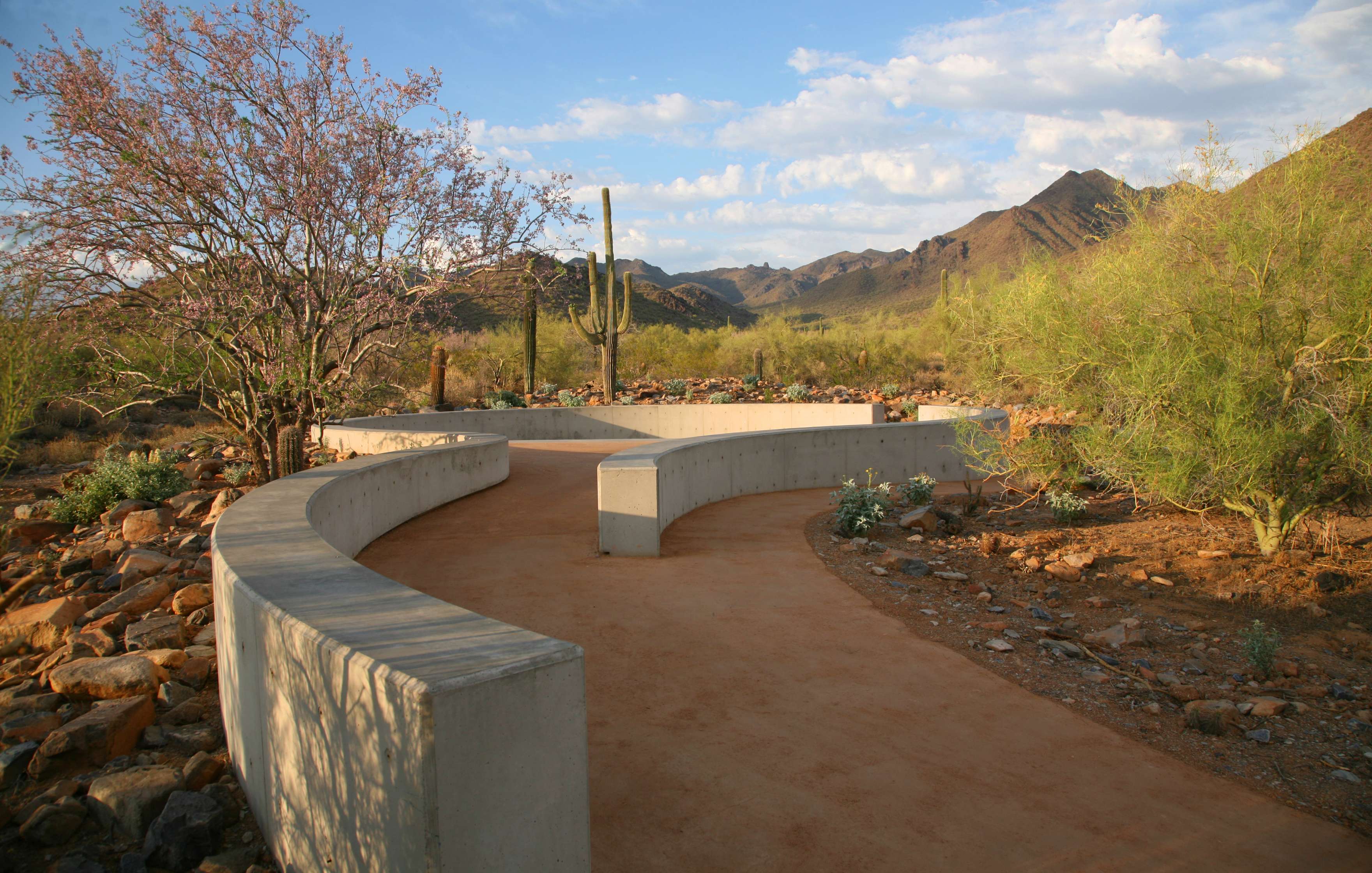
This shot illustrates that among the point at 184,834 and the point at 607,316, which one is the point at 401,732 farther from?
the point at 607,316

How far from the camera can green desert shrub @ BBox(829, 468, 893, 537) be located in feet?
33.1

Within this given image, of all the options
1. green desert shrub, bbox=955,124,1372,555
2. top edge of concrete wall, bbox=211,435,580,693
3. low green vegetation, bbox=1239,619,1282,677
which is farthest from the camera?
green desert shrub, bbox=955,124,1372,555

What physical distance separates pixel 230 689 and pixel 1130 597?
7550 mm

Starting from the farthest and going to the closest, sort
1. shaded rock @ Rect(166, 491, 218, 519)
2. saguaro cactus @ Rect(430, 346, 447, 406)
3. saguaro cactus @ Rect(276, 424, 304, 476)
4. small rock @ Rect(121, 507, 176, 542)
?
saguaro cactus @ Rect(430, 346, 447, 406)
shaded rock @ Rect(166, 491, 218, 519)
saguaro cactus @ Rect(276, 424, 304, 476)
small rock @ Rect(121, 507, 176, 542)

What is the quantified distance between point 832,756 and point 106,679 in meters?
4.06

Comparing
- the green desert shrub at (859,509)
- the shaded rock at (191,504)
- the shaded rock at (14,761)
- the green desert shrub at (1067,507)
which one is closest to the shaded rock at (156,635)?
the shaded rock at (14,761)

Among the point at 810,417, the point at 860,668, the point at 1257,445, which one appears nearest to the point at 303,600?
→ the point at 860,668

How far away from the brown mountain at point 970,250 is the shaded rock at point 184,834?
6339 centimetres

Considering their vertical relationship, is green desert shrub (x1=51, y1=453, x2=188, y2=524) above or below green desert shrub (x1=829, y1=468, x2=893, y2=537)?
above

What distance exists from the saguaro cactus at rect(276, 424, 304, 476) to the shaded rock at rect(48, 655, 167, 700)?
489 centimetres

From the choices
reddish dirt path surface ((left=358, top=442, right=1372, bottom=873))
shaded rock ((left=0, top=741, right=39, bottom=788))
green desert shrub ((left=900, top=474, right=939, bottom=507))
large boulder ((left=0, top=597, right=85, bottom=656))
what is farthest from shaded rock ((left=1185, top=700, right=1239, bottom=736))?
large boulder ((left=0, top=597, right=85, bottom=656))

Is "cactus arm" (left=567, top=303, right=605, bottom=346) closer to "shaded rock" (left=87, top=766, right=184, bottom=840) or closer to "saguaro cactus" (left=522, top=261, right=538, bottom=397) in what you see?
"saguaro cactus" (left=522, top=261, right=538, bottom=397)

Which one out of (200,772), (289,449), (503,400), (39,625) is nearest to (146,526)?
(289,449)

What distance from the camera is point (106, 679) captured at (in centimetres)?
462
